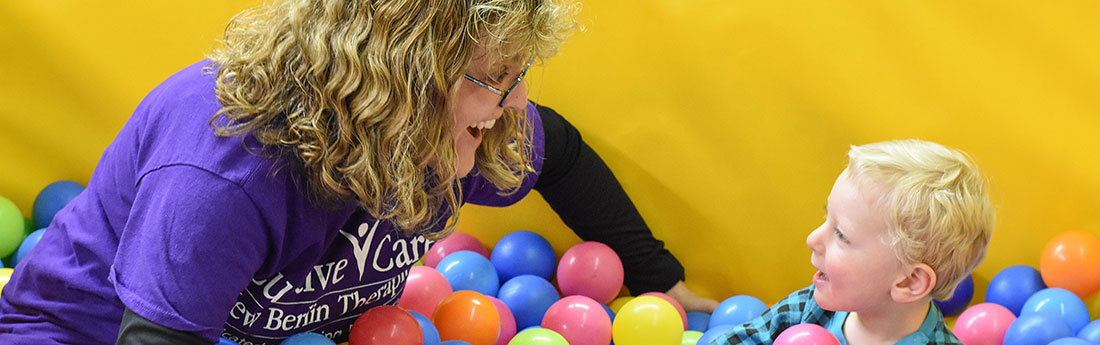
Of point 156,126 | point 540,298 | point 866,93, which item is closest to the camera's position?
point 156,126

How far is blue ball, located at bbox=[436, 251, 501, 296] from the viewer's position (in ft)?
6.43

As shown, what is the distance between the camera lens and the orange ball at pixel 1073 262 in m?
1.71

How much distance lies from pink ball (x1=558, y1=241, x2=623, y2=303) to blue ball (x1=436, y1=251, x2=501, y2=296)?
14cm

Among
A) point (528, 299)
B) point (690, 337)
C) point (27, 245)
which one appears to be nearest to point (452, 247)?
point (528, 299)

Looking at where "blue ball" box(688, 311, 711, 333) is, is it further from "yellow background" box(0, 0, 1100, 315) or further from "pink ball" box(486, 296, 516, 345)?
"pink ball" box(486, 296, 516, 345)

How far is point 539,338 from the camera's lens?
5.34 ft

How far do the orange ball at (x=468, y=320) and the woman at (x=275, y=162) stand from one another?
32 centimetres

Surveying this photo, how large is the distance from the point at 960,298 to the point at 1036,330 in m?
0.26

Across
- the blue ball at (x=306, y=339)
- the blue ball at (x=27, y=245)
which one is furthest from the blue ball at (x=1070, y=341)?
the blue ball at (x=27, y=245)

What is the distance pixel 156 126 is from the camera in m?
1.25

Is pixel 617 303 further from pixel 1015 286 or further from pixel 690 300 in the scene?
pixel 1015 286

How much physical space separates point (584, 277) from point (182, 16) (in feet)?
3.10

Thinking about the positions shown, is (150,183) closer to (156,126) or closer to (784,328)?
(156,126)

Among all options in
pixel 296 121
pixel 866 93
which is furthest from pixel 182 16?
pixel 866 93
